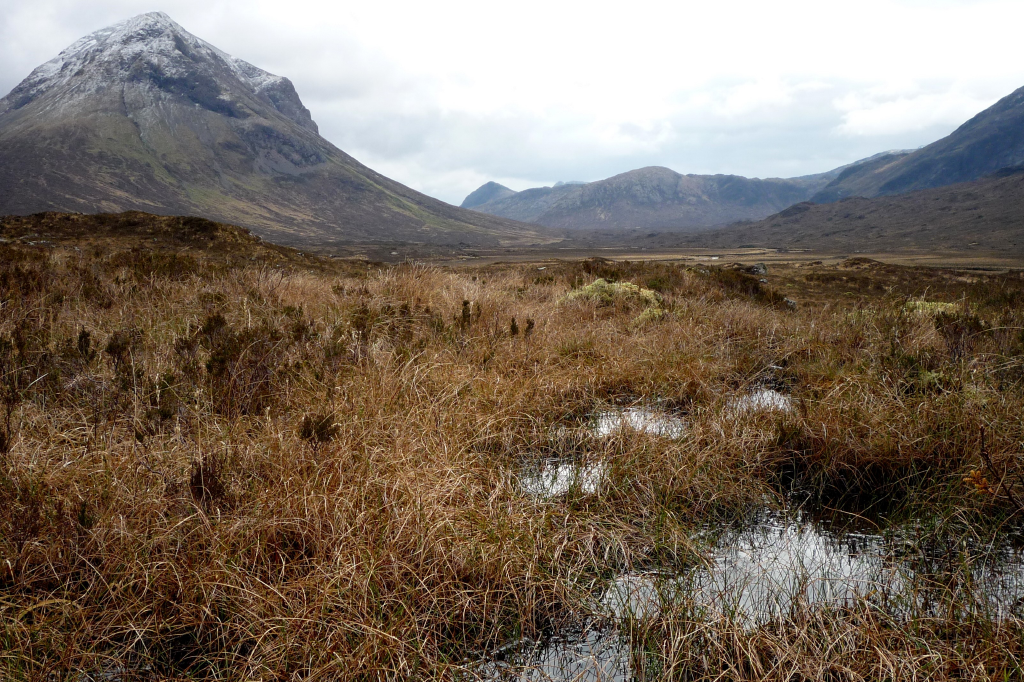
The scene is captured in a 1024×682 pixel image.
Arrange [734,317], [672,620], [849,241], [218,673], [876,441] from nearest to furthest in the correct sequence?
[218,673] → [672,620] → [876,441] → [734,317] → [849,241]

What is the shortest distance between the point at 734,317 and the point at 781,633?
5.02 meters

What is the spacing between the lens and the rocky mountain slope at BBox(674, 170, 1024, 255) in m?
110

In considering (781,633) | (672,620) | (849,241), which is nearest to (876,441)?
(781,633)

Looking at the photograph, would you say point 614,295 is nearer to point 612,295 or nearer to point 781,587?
point 612,295

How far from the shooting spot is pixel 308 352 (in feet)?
13.9

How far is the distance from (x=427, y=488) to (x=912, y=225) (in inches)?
7164

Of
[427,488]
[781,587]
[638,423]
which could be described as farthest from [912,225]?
[427,488]

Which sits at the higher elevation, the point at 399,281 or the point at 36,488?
the point at 399,281

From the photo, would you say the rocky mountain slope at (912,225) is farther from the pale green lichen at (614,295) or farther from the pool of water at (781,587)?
the pool of water at (781,587)

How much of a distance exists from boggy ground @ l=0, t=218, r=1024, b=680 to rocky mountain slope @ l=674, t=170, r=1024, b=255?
375 feet

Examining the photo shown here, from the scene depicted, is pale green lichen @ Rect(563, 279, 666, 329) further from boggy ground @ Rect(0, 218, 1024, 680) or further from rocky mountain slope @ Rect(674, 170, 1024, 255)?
rocky mountain slope @ Rect(674, 170, 1024, 255)

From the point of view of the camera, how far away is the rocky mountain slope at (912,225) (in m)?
110

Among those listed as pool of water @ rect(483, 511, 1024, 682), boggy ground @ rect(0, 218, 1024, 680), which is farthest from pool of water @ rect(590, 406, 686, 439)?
pool of water @ rect(483, 511, 1024, 682)

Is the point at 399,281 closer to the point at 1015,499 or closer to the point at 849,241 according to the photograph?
the point at 1015,499
